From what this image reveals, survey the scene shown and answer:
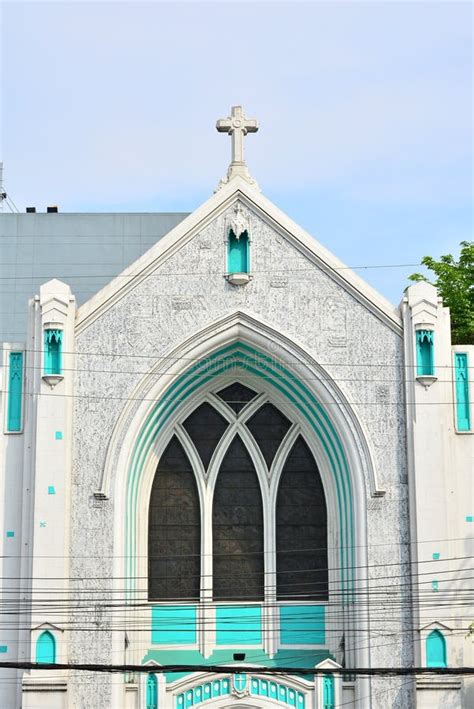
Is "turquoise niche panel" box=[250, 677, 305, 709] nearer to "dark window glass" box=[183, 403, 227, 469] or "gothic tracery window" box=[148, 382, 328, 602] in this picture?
"gothic tracery window" box=[148, 382, 328, 602]

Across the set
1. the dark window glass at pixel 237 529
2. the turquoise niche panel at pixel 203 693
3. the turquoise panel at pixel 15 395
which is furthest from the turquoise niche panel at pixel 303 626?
the turquoise panel at pixel 15 395

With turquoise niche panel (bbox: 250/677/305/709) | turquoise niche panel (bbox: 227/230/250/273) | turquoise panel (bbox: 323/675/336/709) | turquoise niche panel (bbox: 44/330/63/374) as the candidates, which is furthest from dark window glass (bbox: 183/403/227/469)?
turquoise panel (bbox: 323/675/336/709)

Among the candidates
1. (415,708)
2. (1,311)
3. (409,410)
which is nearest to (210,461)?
(409,410)

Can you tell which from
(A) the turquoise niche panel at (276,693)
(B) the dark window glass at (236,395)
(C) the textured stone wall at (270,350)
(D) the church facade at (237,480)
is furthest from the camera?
(B) the dark window glass at (236,395)

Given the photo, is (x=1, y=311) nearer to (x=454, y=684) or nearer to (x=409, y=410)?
(x=409, y=410)

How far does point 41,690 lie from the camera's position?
25375 mm

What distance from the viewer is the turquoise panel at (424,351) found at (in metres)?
26.9

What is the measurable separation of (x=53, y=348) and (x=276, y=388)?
457 cm

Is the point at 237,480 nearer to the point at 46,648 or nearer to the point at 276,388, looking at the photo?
the point at 276,388

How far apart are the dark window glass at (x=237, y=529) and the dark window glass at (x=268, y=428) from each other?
0.37 m

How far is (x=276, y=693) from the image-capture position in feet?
84.5

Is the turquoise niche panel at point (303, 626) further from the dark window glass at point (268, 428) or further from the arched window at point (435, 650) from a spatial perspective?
the dark window glass at point (268, 428)

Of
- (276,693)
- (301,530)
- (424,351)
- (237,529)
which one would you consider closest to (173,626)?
(237,529)

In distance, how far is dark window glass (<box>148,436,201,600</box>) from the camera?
91.0ft
